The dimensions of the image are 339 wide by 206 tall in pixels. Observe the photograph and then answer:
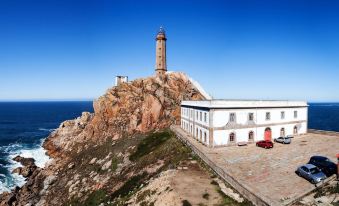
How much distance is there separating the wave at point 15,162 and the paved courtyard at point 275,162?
40159mm

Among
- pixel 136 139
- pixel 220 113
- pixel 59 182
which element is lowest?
pixel 59 182

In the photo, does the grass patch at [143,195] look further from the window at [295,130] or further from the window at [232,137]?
the window at [295,130]

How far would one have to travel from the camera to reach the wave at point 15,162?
58312 mm

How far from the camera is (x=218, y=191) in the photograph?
2830 centimetres

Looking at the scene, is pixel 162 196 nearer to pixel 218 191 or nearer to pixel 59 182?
pixel 218 191

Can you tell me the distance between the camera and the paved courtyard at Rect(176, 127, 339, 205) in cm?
2677

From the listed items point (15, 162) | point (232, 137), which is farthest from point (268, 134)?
point (15, 162)

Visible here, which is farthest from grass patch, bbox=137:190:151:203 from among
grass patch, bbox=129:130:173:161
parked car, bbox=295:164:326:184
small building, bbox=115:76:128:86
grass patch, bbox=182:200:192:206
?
small building, bbox=115:76:128:86

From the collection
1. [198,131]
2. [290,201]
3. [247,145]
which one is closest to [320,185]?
[290,201]

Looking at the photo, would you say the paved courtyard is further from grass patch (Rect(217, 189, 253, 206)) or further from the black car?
the black car

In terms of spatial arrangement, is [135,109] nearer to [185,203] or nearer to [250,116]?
[250,116]

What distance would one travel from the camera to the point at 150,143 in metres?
59.9

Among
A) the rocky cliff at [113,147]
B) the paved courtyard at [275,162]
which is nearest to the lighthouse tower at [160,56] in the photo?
the rocky cliff at [113,147]

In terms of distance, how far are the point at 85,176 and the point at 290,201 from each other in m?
42.5
